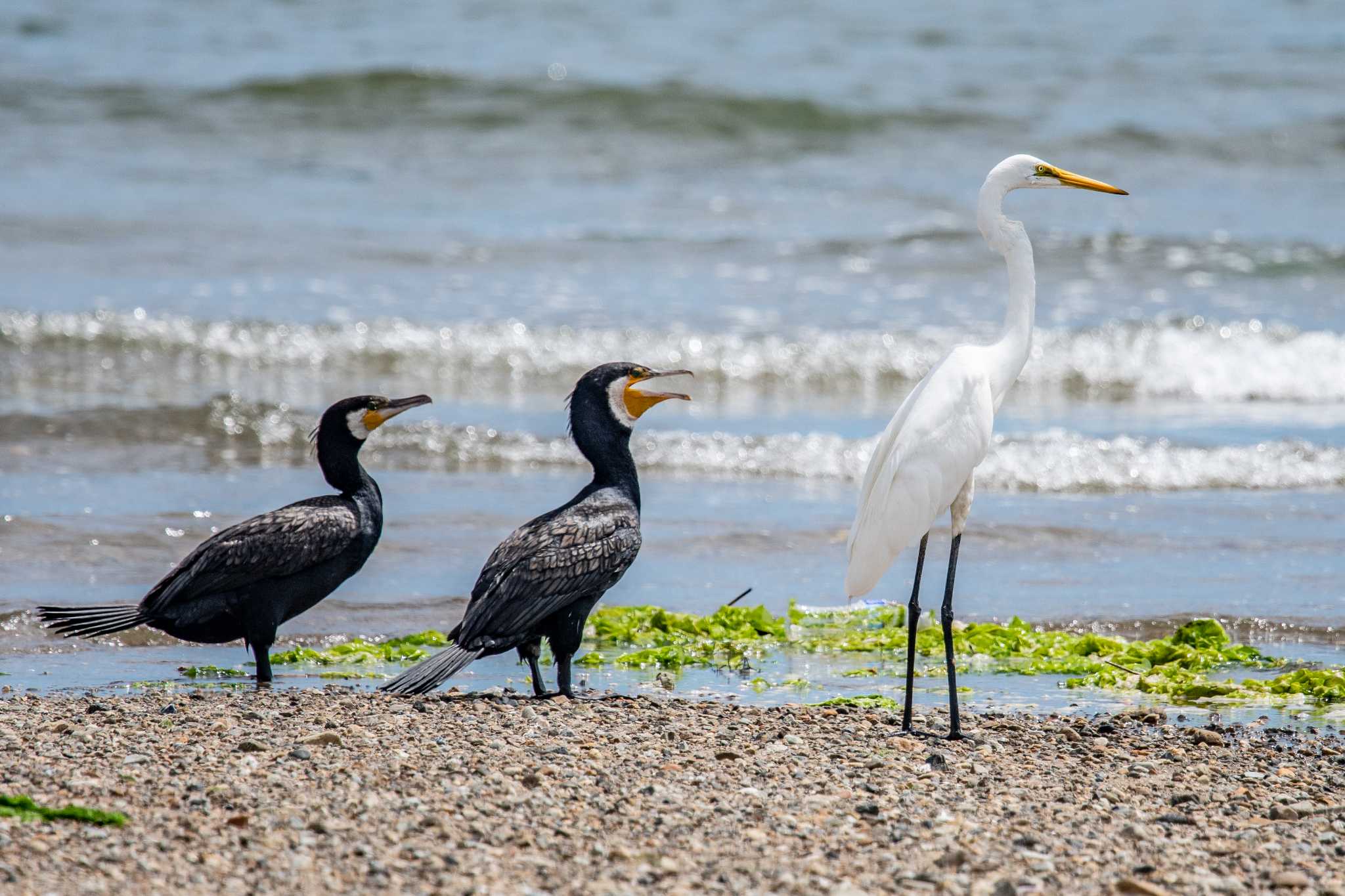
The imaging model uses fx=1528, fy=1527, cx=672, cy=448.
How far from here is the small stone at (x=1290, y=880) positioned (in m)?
4.23

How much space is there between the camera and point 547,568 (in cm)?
649

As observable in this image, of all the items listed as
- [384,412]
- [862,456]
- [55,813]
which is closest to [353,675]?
[384,412]

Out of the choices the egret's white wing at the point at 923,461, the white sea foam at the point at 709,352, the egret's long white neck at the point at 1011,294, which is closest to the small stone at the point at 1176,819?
the egret's white wing at the point at 923,461

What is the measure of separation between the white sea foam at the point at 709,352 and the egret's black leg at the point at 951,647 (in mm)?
8862

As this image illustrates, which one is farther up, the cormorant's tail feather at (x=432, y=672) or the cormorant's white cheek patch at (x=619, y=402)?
the cormorant's white cheek patch at (x=619, y=402)

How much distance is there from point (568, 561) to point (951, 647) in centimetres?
165

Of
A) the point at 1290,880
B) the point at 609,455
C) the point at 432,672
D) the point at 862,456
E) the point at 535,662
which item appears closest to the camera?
the point at 1290,880

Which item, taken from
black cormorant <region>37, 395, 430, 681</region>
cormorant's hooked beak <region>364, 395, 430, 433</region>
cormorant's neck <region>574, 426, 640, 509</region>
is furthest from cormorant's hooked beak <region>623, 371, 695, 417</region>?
black cormorant <region>37, 395, 430, 681</region>

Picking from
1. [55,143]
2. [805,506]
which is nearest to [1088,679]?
[805,506]

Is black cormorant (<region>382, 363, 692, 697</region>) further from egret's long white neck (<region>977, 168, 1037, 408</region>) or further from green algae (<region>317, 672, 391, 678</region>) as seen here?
egret's long white neck (<region>977, 168, 1037, 408</region>)

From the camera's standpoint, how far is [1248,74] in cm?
2766

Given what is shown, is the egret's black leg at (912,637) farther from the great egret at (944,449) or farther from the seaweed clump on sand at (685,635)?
the seaweed clump on sand at (685,635)

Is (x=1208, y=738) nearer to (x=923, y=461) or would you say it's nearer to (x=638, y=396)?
(x=923, y=461)

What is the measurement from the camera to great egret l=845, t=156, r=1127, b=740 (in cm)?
608
